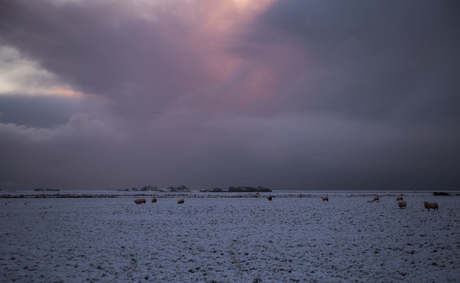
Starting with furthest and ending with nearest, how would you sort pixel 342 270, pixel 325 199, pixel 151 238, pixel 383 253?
1. pixel 325 199
2. pixel 151 238
3. pixel 383 253
4. pixel 342 270

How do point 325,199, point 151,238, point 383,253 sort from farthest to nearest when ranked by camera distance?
point 325,199, point 151,238, point 383,253

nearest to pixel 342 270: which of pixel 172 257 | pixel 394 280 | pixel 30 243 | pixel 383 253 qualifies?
pixel 394 280

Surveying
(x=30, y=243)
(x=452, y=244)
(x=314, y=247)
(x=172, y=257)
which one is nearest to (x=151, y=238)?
(x=172, y=257)

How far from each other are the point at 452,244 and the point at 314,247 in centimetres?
624

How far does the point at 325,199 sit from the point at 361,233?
108 feet

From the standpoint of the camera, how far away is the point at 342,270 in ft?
31.2

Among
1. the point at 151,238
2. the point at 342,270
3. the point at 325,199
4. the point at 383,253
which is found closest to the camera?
the point at 342,270

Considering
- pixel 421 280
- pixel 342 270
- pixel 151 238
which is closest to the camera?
pixel 421 280

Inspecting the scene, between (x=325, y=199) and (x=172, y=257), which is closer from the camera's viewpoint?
(x=172, y=257)

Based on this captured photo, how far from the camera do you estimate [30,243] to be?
12812 millimetres

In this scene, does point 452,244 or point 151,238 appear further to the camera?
point 151,238

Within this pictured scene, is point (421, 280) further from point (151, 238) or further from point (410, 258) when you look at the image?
point (151, 238)

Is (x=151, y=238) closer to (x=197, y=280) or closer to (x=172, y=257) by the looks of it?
(x=172, y=257)

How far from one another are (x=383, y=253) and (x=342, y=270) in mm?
2997
